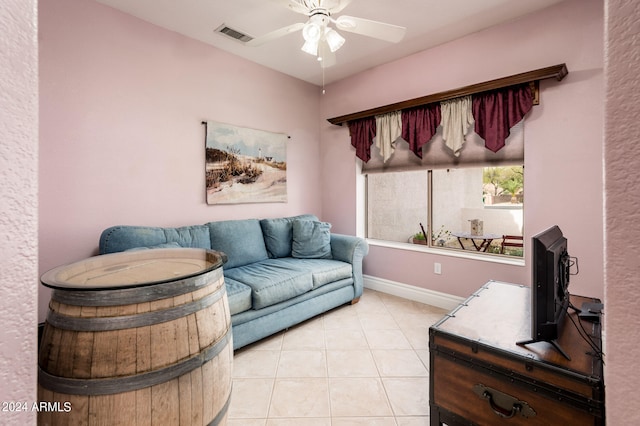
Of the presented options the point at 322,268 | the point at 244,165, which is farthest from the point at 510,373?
the point at 244,165

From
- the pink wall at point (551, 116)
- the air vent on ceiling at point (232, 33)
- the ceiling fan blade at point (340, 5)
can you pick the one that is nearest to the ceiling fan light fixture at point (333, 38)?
the ceiling fan blade at point (340, 5)

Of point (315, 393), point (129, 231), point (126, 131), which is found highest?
point (126, 131)

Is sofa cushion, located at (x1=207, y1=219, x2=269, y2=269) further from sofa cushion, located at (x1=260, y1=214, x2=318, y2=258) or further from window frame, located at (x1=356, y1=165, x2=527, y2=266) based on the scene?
window frame, located at (x1=356, y1=165, x2=527, y2=266)

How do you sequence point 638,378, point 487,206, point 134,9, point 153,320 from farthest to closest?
point 487,206, point 134,9, point 153,320, point 638,378

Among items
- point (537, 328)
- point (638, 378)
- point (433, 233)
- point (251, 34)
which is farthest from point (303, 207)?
point (638, 378)

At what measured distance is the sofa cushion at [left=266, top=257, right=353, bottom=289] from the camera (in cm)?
275

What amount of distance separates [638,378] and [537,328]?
92 centimetres

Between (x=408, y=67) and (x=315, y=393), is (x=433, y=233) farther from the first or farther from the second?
(x=315, y=393)

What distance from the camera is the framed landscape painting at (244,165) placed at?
307cm

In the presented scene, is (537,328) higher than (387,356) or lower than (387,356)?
higher

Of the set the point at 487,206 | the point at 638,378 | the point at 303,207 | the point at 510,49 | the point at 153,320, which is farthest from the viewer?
the point at 303,207

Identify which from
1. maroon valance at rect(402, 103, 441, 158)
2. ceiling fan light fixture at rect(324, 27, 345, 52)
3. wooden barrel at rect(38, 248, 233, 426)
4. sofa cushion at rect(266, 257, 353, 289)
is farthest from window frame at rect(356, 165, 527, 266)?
wooden barrel at rect(38, 248, 233, 426)

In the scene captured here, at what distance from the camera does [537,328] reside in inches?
47.6

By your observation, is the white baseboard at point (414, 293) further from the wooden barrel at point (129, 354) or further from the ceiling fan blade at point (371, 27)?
the wooden barrel at point (129, 354)
